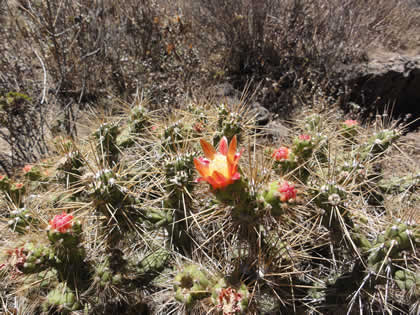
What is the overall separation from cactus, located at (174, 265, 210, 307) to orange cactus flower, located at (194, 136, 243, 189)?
0.66 metres

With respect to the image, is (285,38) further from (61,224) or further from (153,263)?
(61,224)

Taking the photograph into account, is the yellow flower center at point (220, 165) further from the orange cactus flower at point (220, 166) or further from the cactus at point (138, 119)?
the cactus at point (138, 119)

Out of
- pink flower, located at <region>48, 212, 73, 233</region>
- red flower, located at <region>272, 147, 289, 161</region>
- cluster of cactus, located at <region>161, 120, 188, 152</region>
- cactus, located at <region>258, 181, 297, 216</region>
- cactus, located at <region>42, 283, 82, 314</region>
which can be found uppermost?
cactus, located at <region>258, 181, 297, 216</region>

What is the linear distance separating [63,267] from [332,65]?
17.5ft

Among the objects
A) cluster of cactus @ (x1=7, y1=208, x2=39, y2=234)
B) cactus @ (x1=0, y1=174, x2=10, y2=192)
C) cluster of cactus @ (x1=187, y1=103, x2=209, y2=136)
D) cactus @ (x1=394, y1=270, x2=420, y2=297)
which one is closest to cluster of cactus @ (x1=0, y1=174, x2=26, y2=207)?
cactus @ (x1=0, y1=174, x2=10, y2=192)

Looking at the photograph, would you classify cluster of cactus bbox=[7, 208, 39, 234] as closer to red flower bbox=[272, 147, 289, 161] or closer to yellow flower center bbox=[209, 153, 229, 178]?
yellow flower center bbox=[209, 153, 229, 178]

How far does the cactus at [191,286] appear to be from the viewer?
1.57 m

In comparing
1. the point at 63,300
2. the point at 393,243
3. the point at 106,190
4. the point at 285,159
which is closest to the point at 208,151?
the point at 106,190

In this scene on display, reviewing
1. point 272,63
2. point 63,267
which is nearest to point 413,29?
point 272,63

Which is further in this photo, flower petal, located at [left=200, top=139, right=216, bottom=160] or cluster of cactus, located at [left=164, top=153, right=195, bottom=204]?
cluster of cactus, located at [left=164, top=153, right=195, bottom=204]

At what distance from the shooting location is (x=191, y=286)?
1677 mm

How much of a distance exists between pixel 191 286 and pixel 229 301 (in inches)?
11.5

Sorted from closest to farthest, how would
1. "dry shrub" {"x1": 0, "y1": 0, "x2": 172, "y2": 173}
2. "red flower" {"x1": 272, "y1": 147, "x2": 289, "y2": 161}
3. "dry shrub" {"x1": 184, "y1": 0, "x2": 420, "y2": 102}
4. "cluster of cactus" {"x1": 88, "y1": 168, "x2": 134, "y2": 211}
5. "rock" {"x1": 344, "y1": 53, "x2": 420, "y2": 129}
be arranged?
"cluster of cactus" {"x1": 88, "y1": 168, "x2": 134, "y2": 211}
"red flower" {"x1": 272, "y1": 147, "x2": 289, "y2": 161}
"dry shrub" {"x1": 0, "y1": 0, "x2": 172, "y2": 173}
"rock" {"x1": 344, "y1": 53, "x2": 420, "y2": 129}
"dry shrub" {"x1": 184, "y1": 0, "x2": 420, "y2": 102}

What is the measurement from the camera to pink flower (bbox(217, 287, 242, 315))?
1.44m
